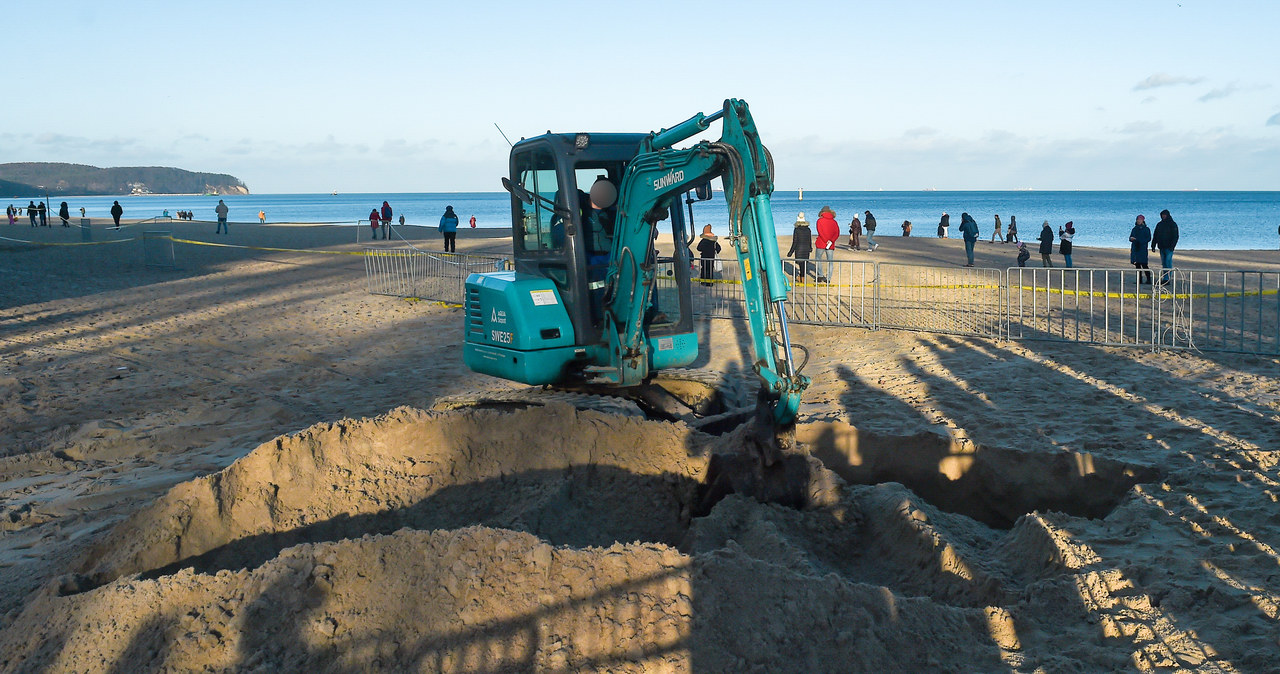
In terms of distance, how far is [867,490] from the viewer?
675cm

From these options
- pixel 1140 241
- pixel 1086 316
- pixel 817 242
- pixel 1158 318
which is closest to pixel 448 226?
pixel 817 242

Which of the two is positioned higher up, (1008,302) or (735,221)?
(735,221)

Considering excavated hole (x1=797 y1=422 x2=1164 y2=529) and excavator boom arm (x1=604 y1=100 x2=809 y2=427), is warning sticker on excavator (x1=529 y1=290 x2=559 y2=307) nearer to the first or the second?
excavator boom arm (x1=604 y1=100 x2=809 y2=427)

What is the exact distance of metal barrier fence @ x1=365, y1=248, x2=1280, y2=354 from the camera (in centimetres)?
1231

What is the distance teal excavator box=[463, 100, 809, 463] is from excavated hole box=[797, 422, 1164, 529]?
183 centimetres

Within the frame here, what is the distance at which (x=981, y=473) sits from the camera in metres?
7.97

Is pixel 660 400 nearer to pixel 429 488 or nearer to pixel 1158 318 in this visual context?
pixel 429 488

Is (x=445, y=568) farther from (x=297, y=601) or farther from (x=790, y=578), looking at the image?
(x=790, y=578)

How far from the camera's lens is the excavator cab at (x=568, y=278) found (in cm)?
827

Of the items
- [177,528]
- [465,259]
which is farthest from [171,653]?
[465,259]

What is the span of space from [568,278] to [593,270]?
252mm

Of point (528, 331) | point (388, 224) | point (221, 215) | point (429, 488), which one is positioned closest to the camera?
point (429, 488)

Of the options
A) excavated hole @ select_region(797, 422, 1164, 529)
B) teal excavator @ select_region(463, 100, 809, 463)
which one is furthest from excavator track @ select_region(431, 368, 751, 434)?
excavated hole @ select_region(797, 422, 1164, 529)

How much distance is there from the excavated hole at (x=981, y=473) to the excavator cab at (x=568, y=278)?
6.02ft
